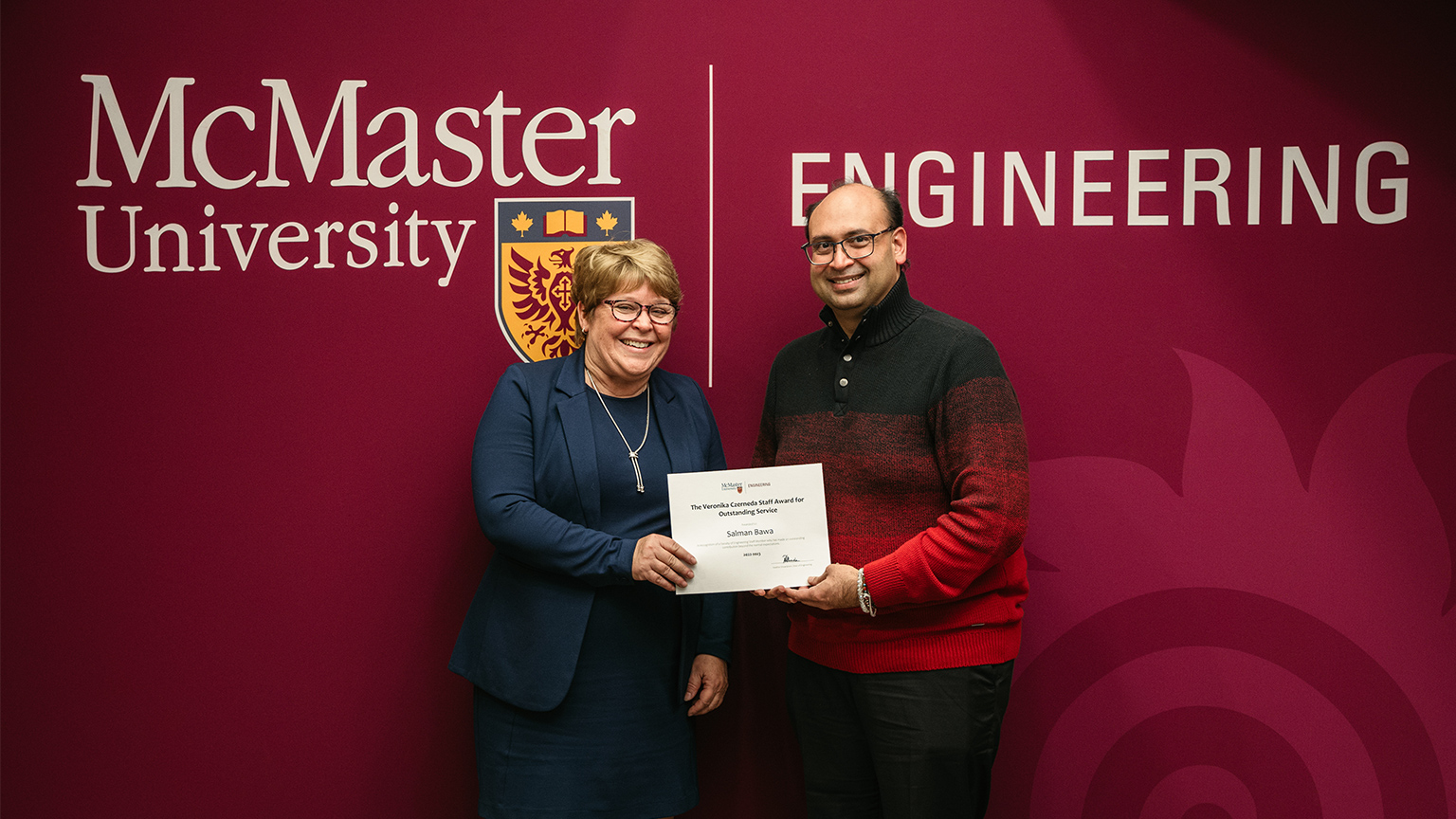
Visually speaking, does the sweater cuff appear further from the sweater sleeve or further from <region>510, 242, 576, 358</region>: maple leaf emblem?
<region>510, 242, 576, 358</region>: maple leaf emblem

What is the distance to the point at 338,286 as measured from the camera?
2.43 m

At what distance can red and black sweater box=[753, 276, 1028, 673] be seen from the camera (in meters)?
1.74

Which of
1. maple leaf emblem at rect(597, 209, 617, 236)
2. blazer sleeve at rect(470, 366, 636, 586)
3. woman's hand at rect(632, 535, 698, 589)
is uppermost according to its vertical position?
maple leaf emblem at rect(597, 209, 617, 236)

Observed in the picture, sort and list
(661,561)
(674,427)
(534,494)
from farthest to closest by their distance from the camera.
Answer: (674,427), (534,494), (661,561)

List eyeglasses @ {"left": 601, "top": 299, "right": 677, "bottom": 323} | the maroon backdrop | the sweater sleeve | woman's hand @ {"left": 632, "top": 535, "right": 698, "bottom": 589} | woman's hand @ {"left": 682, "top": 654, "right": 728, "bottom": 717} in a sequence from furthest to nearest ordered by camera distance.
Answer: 1. the maroon backdrop
2. woman's hand @ {"left": 682, "top": 654, "right": 728, "bottom": 717}
3. eyeglasses @ {"left": 601, "top": 299, "right": 677, "bottom": 323}
4. woman's hand @ {"left": 632, "top": 535, "right": 698, "bottom": 589}
5. the sweater sleeve

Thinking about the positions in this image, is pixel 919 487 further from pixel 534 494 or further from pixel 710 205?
pixel 710 205

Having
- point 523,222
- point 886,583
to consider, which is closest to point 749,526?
point 886,583

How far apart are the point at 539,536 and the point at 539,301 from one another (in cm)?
80

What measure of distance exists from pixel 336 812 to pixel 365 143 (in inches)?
73.5

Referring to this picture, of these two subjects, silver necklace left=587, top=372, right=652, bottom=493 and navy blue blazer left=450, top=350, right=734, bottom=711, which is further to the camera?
silver necklace left=587, top=372, right=652, bottom=493

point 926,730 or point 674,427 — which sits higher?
point 674,427

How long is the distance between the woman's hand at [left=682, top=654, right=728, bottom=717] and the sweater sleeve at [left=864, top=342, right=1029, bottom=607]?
0.50 metres

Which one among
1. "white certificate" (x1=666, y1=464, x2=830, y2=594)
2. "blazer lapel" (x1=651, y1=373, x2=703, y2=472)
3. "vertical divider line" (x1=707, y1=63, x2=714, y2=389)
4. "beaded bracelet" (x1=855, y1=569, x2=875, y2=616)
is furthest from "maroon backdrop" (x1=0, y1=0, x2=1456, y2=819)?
Result: "beaded bracelet" (x1=855, y1=569, x2=875, y2=616)

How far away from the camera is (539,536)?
183 centimetres
